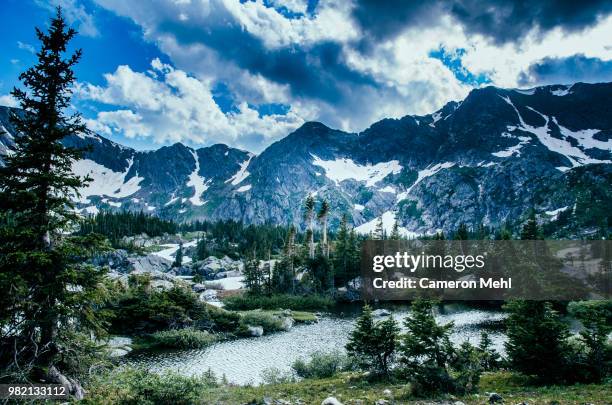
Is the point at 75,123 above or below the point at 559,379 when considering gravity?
above

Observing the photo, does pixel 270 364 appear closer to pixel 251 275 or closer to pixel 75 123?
pixel 75 123

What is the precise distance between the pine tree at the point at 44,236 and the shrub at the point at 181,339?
116ft

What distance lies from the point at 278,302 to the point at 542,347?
67956 millimetres

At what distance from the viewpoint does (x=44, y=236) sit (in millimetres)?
16438

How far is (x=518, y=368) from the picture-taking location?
78.8ft

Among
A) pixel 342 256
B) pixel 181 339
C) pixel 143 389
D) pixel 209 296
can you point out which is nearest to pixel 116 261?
pixel 209 296

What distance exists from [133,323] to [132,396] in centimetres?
4372

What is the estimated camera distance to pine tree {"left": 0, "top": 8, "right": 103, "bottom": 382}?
49.6 ft

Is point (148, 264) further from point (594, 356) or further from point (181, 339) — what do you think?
point (594, 356)

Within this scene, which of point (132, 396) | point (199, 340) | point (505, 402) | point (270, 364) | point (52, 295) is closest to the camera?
point (52, 295)

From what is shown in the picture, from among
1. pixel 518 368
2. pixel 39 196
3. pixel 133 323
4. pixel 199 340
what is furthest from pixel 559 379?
pixel 133 323

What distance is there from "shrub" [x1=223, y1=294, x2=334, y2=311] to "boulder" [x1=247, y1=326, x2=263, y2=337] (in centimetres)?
2274

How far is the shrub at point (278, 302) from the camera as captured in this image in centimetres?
8306

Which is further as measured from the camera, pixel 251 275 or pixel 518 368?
pixel 251 275
